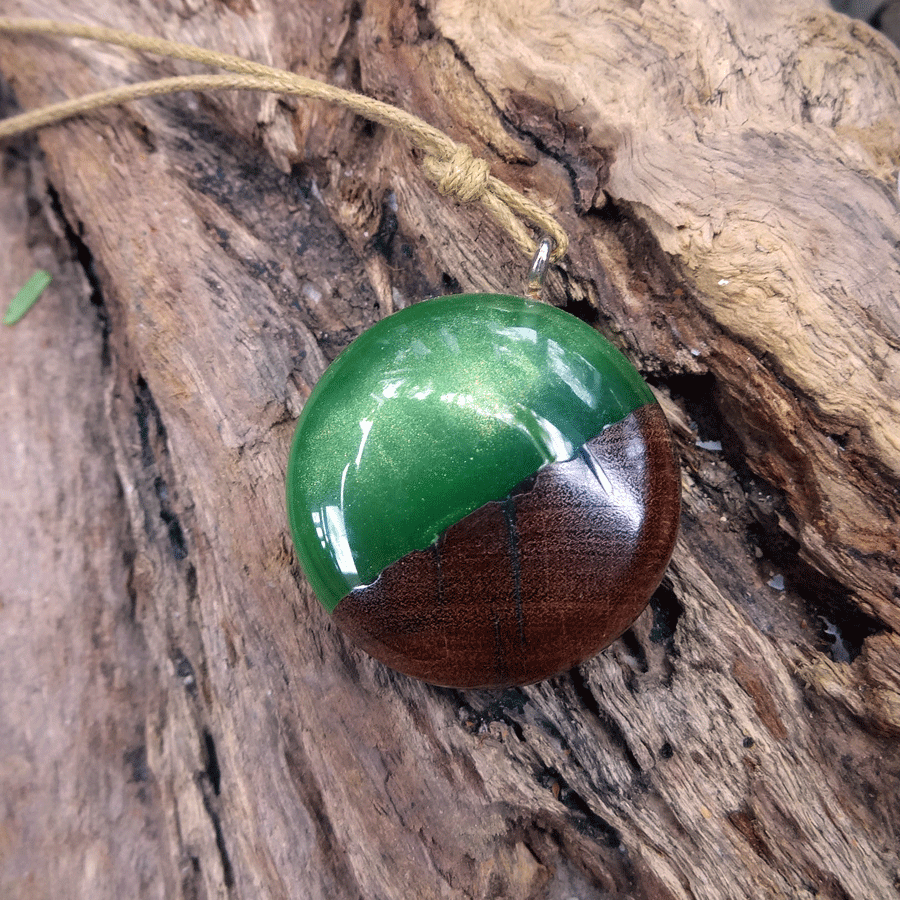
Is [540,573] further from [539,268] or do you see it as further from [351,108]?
[351,108]

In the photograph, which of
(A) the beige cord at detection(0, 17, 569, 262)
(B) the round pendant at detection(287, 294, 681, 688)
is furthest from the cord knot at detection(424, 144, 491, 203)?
(B) the round pendant at detection(287, 294, 681, 688)

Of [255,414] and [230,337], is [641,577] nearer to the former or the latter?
[255,414]

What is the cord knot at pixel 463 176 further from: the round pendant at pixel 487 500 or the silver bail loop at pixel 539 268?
the round pendant at pixel 487 500

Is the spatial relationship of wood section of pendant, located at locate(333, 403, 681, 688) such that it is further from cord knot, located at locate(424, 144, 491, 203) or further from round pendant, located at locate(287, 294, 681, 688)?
cord knot, located at locate(424, 144, 491, 203)

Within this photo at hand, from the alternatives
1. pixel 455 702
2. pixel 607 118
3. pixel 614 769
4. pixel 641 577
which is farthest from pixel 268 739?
pixel 607 118

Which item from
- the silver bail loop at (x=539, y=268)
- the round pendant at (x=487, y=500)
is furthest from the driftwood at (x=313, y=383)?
the round pendant at (x=487, y=500)
